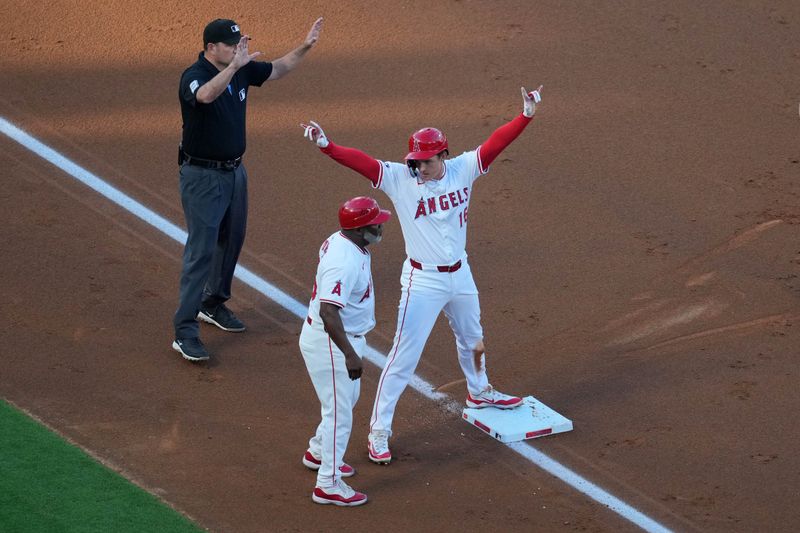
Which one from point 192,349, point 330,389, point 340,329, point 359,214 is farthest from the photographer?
point 192,349

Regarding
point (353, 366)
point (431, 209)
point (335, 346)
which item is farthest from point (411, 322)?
point (353, 366)

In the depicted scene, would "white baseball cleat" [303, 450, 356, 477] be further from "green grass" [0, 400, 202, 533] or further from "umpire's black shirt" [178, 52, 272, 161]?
"umpire's black shirt" [178, 52, 272, 161]

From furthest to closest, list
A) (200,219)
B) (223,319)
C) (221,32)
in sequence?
1. (223,319)
2. (200,219)
3. (221,32)

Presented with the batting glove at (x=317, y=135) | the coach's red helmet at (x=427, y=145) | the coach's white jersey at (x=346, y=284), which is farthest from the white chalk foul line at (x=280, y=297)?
the batting glove at (x=317, y=135)

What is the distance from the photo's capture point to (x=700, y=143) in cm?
1072

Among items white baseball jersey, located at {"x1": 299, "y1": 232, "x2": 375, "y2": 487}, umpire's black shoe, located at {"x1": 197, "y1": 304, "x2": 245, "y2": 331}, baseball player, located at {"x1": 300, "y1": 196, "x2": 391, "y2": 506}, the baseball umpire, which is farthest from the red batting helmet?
umpire's black shoe, located at {"x1": 197, "y1": 304, "x2": 245, "y2": 331}

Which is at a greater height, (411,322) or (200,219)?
(200,219)

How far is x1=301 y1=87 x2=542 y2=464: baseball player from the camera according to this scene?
7047 millimetres

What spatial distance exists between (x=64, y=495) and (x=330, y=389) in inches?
58.2

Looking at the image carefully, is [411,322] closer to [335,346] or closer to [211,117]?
[335,346]

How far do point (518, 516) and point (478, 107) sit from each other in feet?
16.9

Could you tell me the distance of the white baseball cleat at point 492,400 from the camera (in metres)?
7.55

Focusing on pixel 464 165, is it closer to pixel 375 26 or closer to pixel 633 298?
pixel 633 298

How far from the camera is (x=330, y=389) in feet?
21.4
